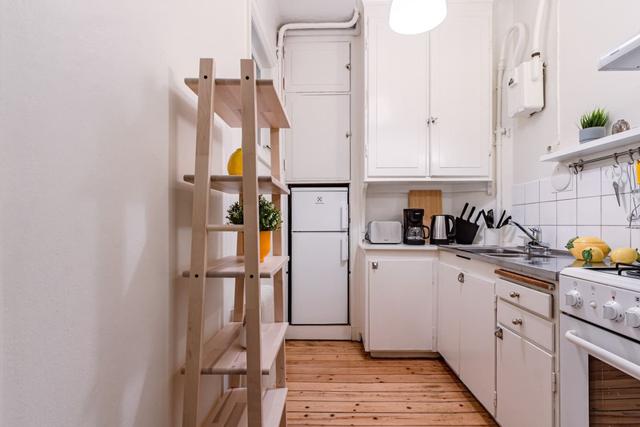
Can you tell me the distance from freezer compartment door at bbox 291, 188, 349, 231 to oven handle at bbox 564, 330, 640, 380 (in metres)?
1.95

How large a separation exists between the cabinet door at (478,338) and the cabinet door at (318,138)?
1.48 metres

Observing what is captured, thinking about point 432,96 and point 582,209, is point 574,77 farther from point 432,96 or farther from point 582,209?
point 432,96

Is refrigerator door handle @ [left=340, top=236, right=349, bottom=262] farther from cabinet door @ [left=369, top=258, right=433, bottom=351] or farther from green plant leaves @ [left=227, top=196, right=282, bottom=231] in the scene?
green plant leaves @ [left=227, top=196, right=282, bottom=231]

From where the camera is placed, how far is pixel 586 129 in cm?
164

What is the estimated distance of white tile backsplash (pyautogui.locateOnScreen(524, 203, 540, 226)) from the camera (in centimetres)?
219

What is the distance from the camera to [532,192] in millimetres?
2258

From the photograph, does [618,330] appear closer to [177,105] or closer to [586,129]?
[586,129]

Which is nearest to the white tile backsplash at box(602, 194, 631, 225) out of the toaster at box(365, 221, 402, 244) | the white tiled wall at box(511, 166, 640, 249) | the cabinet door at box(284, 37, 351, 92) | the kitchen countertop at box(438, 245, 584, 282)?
the white tiled wall at box(511, 166, 640, 249)

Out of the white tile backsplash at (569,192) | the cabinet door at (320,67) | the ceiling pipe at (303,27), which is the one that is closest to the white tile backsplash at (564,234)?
the white tile backsplash at (569,192)

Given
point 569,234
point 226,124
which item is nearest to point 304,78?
point 226,124

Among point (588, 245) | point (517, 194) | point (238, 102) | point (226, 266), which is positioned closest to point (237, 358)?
point (226, 266)

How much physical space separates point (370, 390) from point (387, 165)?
5.35 feet

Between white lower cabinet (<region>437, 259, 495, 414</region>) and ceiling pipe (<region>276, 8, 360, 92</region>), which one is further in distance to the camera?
ceiling pipe (<region>276, 8, 360, 92</region>)

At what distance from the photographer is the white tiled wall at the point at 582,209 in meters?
1.52
